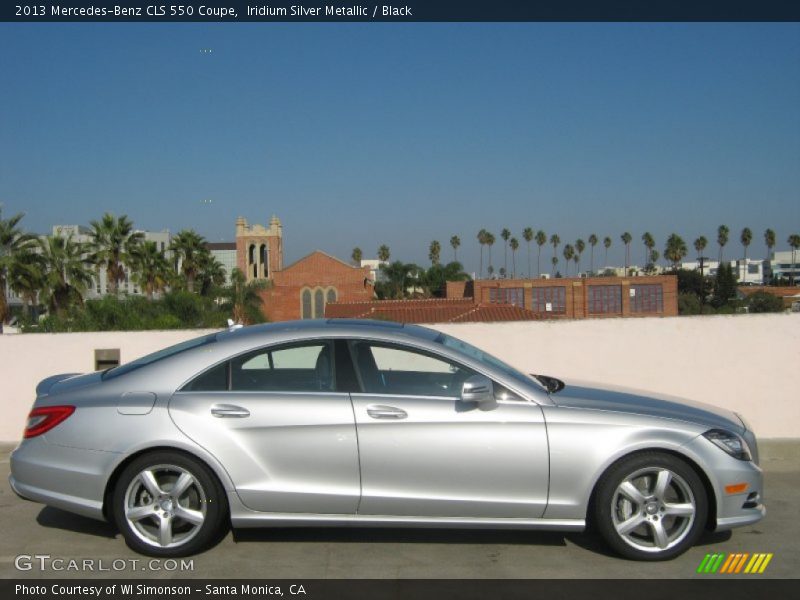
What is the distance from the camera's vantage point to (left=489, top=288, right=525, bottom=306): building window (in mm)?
75125

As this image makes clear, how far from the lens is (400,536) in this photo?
200 inches

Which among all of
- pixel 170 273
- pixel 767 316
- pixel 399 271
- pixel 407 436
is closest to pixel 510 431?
pixel 407 436

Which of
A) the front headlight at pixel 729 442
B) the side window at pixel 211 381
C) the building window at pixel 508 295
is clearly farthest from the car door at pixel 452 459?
the building window at pixel 508 295

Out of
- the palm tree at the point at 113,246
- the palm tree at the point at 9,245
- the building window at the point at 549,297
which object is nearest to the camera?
the palm tree at the point at 9,245

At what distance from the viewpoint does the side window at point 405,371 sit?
4.83 meters

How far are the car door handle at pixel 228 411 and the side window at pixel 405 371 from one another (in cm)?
74

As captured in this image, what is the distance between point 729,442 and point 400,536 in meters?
2.11

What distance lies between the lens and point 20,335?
7781 millimetres

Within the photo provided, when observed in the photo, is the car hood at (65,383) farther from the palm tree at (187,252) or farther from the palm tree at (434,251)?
the palm tree at (434,251)

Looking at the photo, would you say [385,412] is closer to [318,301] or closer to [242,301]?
[242,301]

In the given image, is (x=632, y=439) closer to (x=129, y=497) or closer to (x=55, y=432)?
(x=129, y=497)

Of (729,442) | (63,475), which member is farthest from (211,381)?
(729,442)

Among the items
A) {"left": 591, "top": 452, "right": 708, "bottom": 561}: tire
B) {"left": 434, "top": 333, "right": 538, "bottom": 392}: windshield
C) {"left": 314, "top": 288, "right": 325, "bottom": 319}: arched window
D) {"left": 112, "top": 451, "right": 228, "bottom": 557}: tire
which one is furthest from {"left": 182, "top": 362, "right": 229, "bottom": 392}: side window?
{"left": 314, "top": 288, "right": 325, "bottom": 319}: arched window
